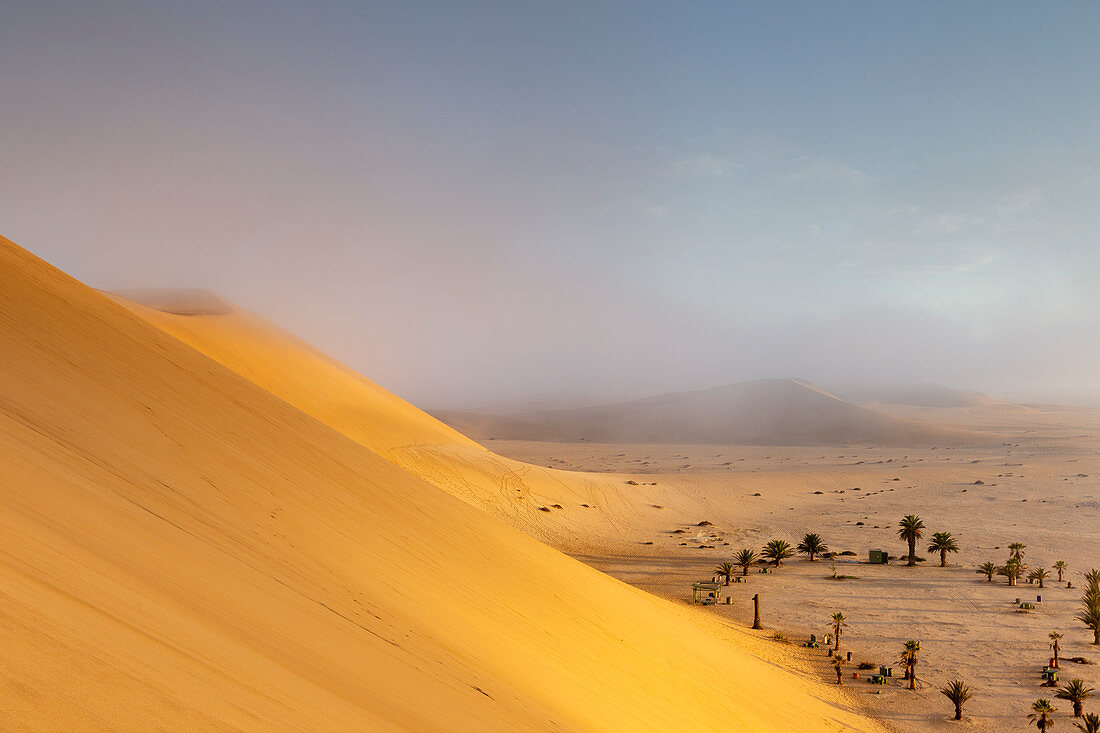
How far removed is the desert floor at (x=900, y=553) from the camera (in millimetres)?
17344

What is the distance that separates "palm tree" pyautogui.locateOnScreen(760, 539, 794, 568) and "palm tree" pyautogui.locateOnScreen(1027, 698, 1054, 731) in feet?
52.6

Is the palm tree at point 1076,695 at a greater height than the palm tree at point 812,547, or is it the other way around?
the palm tree at point 1076,695

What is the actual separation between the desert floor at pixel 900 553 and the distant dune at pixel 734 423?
114ft

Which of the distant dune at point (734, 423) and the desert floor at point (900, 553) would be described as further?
the distant dune at point (734, 423)

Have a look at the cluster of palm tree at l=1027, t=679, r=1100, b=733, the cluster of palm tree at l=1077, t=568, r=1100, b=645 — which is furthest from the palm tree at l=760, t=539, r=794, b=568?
the cluster of palm tree at l=1027, t=679, r=1100, b=733

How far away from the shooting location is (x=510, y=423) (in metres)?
138

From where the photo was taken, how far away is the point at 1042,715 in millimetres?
13430

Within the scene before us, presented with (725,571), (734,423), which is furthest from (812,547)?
(734,423)

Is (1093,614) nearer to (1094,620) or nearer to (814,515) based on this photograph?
(1094,620)

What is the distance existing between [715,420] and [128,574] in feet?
454

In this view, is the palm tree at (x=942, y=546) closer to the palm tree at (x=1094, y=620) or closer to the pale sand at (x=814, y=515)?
the pale sand at (x=814, y=515)

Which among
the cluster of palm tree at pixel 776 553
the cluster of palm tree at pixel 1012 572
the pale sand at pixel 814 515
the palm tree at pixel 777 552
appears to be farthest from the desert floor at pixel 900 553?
the cluster of palm tree at pixel 776 553

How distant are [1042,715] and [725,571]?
46.9ft

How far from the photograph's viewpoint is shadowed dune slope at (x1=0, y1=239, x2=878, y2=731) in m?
3.33
